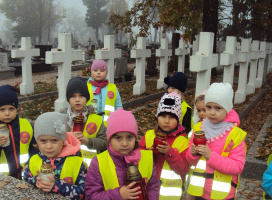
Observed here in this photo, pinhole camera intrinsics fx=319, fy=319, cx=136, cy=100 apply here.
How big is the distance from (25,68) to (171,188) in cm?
1073

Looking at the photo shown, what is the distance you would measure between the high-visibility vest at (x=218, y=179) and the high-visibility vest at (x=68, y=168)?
1.02 m

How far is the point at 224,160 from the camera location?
2.55 metres

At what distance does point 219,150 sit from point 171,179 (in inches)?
19.5

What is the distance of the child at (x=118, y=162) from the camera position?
7.41 ft

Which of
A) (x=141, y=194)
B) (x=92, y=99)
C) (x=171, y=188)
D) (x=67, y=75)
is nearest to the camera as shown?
(x=141, y=194)

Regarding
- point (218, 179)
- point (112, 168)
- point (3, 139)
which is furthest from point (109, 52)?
point (112, 168)

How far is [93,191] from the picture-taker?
2236mm

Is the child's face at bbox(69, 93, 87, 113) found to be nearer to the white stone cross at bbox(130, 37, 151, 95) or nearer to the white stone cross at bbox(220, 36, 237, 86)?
the white stone cross at bbox(220, 36, 237, 86)

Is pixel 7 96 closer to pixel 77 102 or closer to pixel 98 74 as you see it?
pixel 77 102

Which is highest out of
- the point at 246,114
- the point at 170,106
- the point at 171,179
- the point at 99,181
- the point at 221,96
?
the point at 221,96

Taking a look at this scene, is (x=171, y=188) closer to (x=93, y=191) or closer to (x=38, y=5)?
(x=93, y=191)

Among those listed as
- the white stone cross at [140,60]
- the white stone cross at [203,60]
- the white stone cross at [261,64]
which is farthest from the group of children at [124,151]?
the white stone cross at [261,64]

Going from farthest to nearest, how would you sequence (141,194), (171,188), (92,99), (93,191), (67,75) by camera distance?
(67,75)
(92,99)
(171,188)
(93,191)
(141,194)

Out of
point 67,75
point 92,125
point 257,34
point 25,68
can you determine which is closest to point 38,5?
point 257,34
